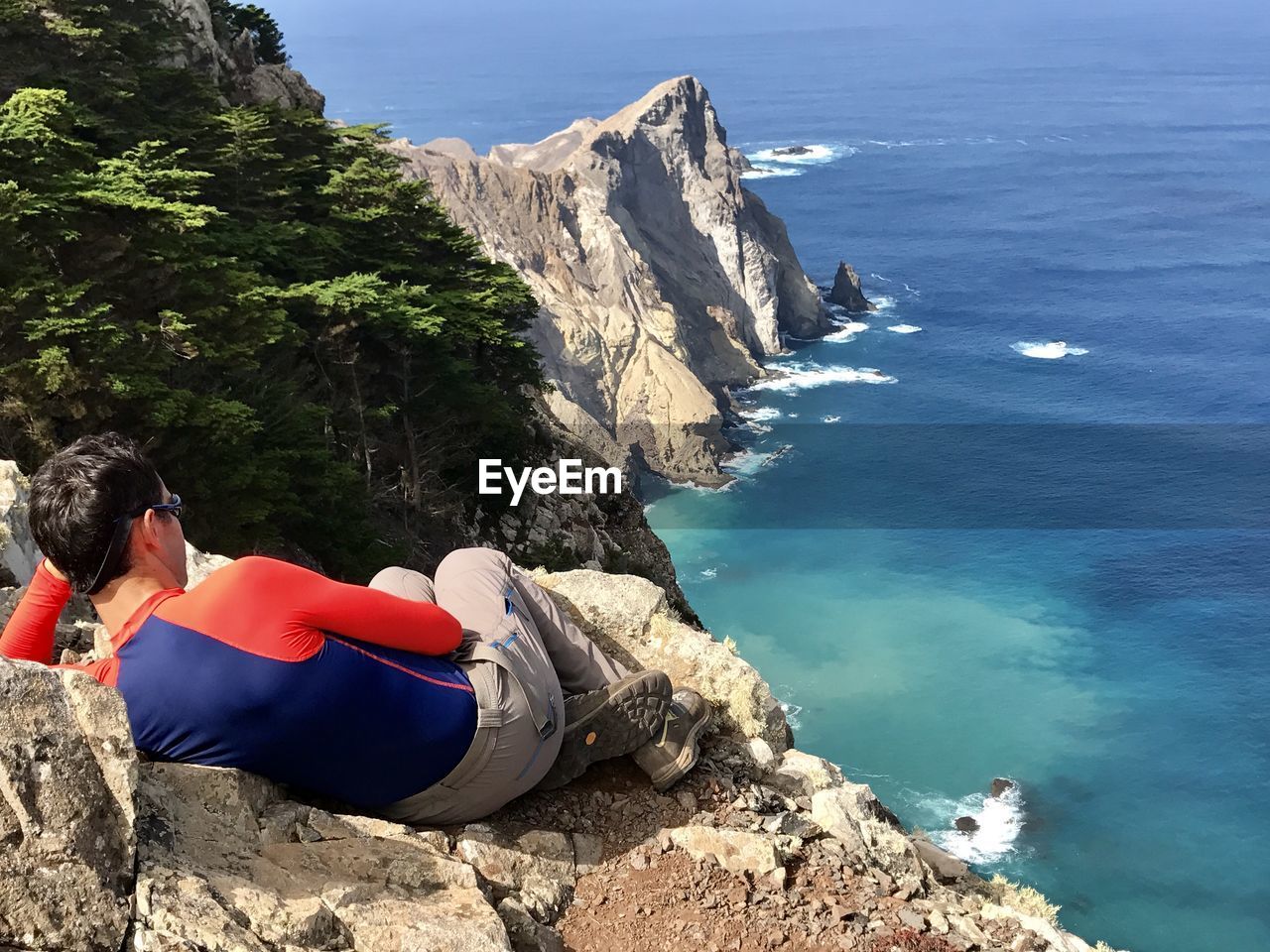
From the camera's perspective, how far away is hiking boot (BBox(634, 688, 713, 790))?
18.5 feet

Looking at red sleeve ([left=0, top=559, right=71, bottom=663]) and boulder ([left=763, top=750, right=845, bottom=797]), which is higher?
red sleeve ([left=0, top=559, right=71, bottom=663])

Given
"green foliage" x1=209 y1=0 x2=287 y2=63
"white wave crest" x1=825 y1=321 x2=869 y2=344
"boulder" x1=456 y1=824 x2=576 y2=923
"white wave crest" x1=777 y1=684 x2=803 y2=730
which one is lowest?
"white wave crest" x1=777 y1=684 x2=803 y2=730

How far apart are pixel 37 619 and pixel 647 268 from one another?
110 metres

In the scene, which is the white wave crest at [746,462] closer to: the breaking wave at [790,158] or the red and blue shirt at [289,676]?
the red and blue shirt at [289,676]

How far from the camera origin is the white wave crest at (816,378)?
96.1m

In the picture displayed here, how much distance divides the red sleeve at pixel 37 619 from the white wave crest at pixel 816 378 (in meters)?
92.5

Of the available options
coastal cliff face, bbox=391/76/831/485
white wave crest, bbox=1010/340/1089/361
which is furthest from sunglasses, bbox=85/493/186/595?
white wave crest, bbox=1010/340/1089/361

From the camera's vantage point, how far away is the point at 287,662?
12.9 ft

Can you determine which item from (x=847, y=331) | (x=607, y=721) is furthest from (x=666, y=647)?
(x=847, y=331)

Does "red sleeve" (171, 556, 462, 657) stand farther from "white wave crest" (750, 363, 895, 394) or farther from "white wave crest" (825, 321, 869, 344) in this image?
"white wave crest" (825, 321, 869, 344)

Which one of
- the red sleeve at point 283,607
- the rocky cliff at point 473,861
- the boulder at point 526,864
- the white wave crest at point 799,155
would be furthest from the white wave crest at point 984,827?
the white wave crest at point 799,155

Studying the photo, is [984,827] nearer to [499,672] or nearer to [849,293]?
[499,672]

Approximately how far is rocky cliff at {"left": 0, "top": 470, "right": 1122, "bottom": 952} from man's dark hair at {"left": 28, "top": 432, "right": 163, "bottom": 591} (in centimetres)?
41

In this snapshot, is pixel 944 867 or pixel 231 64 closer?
pixel 944 867
